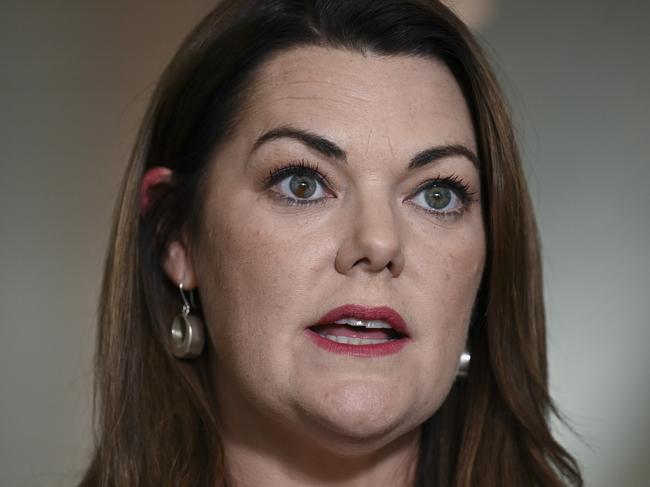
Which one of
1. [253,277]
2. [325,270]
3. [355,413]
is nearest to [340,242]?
[325,270]

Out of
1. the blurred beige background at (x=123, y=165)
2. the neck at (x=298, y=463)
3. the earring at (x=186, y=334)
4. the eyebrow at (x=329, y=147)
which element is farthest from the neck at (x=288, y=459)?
the blurred beige background at (x=123, y=165)

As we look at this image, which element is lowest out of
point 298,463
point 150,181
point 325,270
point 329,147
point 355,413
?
point 298,463

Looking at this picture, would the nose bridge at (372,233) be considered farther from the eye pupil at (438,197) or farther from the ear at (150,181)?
the ear at (150,181)

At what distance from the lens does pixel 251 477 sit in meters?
2.01

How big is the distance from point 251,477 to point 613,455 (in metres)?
1.23

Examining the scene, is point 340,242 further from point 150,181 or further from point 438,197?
point 150,181

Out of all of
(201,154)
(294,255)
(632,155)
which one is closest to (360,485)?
(294,255)

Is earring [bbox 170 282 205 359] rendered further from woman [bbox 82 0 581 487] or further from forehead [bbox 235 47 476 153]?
forehead [bbox 235 47 476 153]

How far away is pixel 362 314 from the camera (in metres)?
1.81

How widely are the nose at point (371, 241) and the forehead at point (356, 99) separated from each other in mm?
117

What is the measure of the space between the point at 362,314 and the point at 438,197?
0.30m

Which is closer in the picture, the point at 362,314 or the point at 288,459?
the point at 362,314

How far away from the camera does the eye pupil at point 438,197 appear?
1.96 meters

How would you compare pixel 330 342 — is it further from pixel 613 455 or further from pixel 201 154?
pixel 613 455
